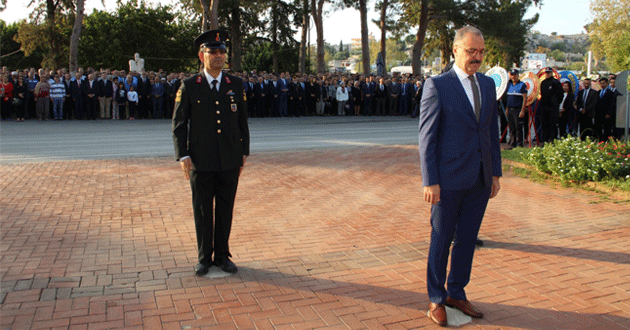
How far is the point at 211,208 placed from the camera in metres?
4.92

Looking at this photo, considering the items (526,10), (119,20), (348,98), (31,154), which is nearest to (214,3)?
(348,98)

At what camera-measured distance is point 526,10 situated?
128 feet

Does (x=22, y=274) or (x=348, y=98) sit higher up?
(x=348, y=98)

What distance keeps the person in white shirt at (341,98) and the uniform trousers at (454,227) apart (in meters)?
21.1

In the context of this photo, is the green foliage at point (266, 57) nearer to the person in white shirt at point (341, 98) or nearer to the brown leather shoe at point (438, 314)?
the person in white shirt at point (341, 98)

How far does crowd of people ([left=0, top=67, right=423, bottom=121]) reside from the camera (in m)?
19.4

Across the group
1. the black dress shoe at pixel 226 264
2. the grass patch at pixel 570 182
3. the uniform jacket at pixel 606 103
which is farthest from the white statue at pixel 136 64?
the black dress shoe at pixel 226 264

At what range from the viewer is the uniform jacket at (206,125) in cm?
473

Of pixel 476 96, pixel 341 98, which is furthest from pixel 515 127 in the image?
pixel 341 98

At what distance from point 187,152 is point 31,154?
8.30m

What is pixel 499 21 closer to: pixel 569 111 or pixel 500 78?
pixel 569 111

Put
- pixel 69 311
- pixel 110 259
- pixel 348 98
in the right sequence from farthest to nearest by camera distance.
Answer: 1. pixel 348 98
2. pixel 110 259
3. pixel 69 311

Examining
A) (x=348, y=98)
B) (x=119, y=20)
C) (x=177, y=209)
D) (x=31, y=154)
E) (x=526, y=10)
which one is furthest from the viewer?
(x=119, y=20)

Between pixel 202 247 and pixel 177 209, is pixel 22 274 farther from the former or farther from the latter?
pixel 177 209
